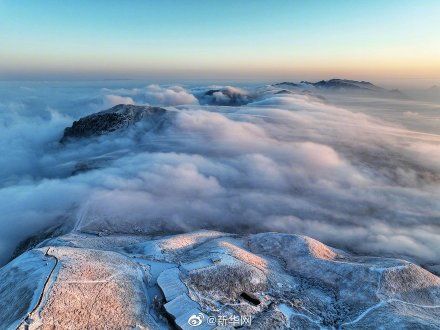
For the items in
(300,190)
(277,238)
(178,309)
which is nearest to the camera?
(178,309)

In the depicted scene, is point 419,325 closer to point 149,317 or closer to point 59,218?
point 149,317

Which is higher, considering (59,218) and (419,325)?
(419,325)

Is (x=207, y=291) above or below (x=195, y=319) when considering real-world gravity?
below

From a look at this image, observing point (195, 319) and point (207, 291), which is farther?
point (207, 291)

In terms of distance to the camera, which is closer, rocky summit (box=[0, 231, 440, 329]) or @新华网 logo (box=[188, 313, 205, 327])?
rocky summit (box=[0, 231, 440, 329])

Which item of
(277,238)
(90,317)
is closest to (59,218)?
(277,238)
